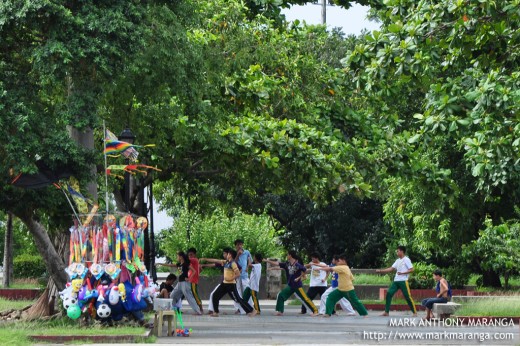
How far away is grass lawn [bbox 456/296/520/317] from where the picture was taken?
920 inches

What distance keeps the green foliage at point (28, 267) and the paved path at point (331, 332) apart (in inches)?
612

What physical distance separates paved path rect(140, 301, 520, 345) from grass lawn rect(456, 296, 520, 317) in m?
1.24

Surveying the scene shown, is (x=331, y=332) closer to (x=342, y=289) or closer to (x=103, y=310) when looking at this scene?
(x=342, y=289)

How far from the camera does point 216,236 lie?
35719mm

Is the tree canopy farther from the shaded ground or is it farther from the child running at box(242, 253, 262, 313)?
the shaded ground

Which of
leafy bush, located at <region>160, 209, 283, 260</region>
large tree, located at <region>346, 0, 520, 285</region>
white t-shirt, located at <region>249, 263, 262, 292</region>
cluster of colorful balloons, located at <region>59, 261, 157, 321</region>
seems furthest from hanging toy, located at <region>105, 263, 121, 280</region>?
leafy bush, located at <region>160, 209, 283, 260</region>

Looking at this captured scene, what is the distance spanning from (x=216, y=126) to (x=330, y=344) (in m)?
6.29

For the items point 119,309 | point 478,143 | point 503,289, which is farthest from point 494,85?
point 503,289

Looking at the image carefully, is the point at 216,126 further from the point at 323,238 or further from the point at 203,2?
the point at 323,238

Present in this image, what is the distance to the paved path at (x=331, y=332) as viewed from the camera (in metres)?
18.0

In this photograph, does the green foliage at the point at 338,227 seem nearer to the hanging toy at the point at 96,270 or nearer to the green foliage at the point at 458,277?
the green foliage at the point at 458,277

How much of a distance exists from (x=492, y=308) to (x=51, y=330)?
1065 cm

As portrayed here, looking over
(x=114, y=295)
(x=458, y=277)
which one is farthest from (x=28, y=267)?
(x=114, y=295)

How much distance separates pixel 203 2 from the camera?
2430cm
